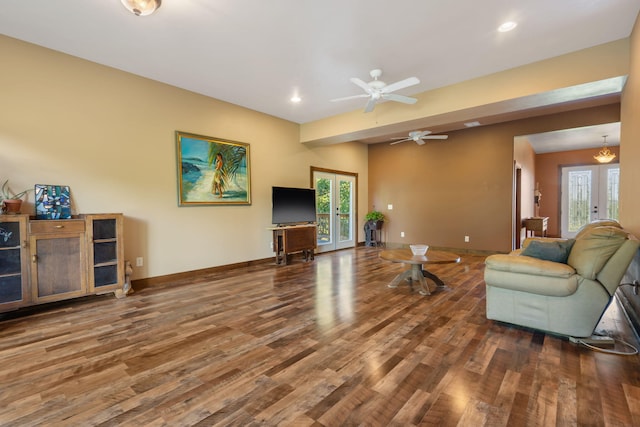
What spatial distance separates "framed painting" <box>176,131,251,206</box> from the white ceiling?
3.30 ft

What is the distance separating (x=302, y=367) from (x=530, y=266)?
2.09 m

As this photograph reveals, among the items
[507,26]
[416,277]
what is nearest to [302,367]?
[416,277]

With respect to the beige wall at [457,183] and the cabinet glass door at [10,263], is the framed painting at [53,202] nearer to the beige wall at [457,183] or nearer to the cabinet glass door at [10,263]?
the cabinet glass door at [10,263]

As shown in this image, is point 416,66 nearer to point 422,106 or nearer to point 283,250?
point 422,106

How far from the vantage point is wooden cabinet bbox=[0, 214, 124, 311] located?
2.88 metres

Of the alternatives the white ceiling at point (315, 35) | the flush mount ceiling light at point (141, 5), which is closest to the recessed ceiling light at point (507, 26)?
the white ceiling at point (315, 35)

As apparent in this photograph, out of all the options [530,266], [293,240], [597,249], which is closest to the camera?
[597,249]

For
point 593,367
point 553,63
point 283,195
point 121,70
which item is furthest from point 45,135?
point 553,63

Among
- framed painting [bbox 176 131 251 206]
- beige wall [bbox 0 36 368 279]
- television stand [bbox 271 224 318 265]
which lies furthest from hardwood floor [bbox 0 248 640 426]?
television stand [bbox 271 224 318 265]

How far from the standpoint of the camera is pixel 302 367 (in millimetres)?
2031

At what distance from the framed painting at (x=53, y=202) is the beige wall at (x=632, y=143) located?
608 centimetres

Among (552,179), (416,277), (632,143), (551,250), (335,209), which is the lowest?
(416,277)

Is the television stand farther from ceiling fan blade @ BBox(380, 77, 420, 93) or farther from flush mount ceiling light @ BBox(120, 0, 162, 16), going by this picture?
flush mount ceiling light @ BBox(120, 0, 162, 16)

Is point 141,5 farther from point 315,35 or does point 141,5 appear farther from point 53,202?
point 53,202
